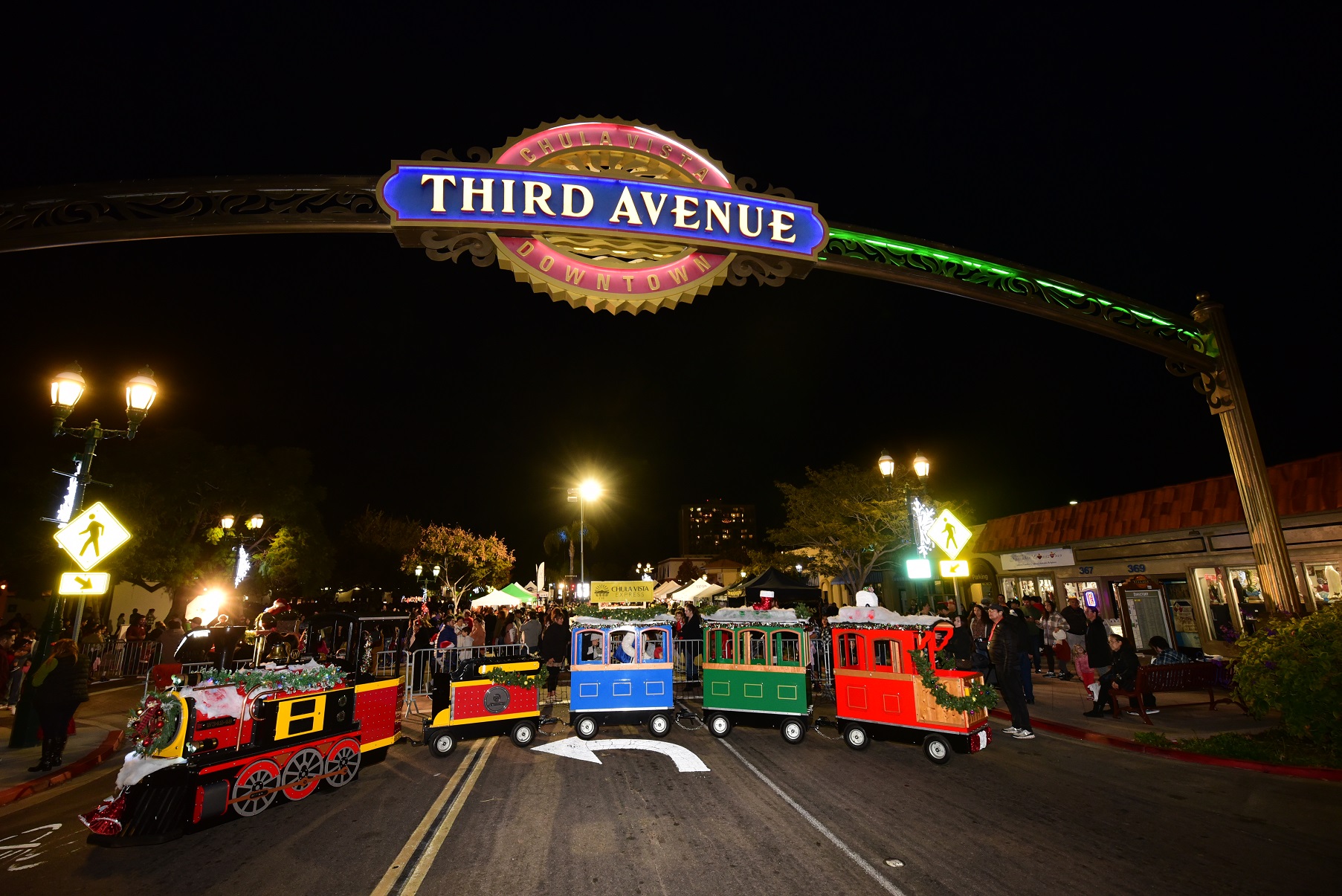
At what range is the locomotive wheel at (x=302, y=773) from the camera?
6.89m

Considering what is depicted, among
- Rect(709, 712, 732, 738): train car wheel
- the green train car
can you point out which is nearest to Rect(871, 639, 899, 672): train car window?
the green train car

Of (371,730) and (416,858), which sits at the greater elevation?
(371,730)

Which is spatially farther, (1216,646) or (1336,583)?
(1216,646)

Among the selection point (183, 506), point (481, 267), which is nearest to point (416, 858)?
point (481, 267)

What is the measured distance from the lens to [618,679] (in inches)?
407

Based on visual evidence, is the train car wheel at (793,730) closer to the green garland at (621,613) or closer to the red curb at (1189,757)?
the green garland at (621,613)

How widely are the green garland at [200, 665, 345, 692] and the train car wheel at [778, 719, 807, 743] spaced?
683 cm

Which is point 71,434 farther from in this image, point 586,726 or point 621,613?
point 586,726

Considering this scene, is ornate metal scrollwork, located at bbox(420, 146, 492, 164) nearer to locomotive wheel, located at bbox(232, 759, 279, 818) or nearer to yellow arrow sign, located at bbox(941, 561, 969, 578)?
locomotive wheel, located at bbox(232, 759, 279, 818)

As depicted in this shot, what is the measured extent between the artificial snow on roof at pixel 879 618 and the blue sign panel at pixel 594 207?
5.77 m

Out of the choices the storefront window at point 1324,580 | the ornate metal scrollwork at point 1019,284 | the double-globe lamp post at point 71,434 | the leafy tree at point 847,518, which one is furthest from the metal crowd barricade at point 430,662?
the storefront window at point 1324,580

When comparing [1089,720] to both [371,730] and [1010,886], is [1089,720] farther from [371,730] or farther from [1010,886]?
[371,730]

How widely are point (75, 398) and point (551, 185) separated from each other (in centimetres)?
917

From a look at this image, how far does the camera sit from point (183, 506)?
28.5m
